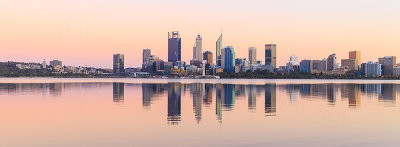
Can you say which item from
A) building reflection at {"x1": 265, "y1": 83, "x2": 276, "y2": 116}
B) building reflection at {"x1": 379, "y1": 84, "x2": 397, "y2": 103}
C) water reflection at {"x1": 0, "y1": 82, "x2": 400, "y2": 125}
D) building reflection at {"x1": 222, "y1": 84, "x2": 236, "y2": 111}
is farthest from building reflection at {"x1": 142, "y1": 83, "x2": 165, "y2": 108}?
building reflection at {"x1": 379, "y1": 84, "x2": 397, "y2": 103}

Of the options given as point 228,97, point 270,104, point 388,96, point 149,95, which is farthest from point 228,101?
point 388,96

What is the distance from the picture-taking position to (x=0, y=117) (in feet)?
104

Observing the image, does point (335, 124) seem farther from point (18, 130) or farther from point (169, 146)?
point (18, 130)

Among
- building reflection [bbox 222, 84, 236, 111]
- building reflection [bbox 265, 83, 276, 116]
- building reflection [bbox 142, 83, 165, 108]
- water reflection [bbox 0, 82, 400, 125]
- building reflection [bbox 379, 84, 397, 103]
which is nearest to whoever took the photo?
building reflection [bbox 265, 83, 276, 116]

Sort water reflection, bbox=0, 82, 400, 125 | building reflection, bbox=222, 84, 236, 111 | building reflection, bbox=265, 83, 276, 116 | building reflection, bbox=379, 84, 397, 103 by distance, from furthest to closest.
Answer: building reflection, bbox=379, 84, 397, 103, building reflection, bbox=222, 84, 236, 111, water reflection, bbox=0, 82, 400, 125, building reflection, bbox=265, 83, 276, 116

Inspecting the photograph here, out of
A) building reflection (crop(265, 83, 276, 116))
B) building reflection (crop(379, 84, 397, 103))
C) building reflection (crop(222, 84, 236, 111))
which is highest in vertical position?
building reflection (crop(222, 84, 236, 111))

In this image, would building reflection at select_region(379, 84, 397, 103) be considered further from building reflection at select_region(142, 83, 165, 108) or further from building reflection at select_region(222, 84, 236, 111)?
building reflection at select_region(142, 83, 165, 108)

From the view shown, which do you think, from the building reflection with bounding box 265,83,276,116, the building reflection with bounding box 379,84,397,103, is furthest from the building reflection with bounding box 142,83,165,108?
the building reflection with bounding box 379,84,397,103

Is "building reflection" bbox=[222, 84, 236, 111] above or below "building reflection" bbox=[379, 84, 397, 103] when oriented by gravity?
above

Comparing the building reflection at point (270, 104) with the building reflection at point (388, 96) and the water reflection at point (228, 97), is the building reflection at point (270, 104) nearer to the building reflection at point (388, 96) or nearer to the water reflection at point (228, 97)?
the water reflection at point (228, 97)

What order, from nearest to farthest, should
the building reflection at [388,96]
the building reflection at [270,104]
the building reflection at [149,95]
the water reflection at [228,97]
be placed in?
the building reflection at [270,104]
the water reflection at [228,97]
the building reflection at [149,95]
the building reflection at [388,96]

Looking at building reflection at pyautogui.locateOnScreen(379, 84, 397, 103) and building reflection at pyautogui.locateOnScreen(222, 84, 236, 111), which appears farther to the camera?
building reflection at pyautogui.locateOnScreen(379, 84, 397, 103)

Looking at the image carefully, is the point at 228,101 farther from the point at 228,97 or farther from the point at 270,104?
the point at 228,97

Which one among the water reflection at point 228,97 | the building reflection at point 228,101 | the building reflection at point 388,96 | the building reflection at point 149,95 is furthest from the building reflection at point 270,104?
the building reflection at point 388,96
